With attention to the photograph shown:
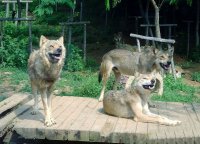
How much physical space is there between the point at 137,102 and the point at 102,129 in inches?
35.1

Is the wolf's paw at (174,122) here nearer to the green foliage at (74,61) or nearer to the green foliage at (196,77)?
the green foliage at (196,77)

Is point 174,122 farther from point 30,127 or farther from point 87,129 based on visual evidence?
point 30,127

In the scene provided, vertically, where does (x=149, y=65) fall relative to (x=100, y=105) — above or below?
above

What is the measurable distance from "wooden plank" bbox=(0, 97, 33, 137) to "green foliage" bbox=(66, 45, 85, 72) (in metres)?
6.09

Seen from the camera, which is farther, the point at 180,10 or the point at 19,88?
the point at 180,10

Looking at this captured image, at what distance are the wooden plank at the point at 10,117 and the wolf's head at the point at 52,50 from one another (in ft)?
4.06

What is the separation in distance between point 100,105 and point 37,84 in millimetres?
1775

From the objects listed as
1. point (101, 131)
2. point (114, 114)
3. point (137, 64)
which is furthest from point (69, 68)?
point (101, 131)

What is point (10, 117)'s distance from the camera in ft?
24.8

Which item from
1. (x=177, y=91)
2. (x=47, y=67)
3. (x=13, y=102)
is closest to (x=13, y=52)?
(x=177, y=91)

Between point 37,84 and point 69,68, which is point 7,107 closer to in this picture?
point 37,84

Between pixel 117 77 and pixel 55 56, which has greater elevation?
pixel 55 56

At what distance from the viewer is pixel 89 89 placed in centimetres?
1098

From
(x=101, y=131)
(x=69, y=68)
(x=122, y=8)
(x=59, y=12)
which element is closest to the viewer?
(x=101, y=131)
